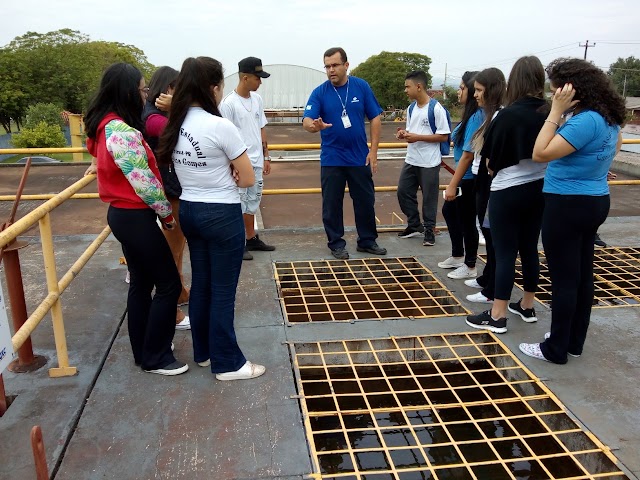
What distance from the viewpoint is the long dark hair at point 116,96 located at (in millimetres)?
2984

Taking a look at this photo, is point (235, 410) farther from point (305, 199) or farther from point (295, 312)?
point (305, 199)

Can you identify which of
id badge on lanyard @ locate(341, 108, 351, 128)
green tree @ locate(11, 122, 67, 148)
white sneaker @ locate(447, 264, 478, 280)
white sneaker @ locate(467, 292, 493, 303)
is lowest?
green tree @ locate(11, 122, 67, 148)

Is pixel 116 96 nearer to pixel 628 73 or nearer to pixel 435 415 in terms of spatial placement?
pixel 435 415

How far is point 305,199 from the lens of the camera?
19.3 m

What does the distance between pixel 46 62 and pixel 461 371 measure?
4348cm

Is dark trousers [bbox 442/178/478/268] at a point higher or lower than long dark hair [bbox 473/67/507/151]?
lower

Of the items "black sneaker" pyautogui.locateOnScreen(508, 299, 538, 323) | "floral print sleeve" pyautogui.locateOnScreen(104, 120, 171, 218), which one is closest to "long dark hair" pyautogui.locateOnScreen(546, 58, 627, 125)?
"black sneaker" pyautogui.locateOnScreen(508, 299, 538, 323)

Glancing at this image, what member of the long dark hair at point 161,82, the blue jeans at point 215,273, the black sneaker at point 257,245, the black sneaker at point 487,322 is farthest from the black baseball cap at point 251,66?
the black sneaker at point 487,322

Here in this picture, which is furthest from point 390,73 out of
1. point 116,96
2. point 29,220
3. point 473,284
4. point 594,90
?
point 29,220

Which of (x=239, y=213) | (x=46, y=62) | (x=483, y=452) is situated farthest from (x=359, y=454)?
(x=46, y=62)

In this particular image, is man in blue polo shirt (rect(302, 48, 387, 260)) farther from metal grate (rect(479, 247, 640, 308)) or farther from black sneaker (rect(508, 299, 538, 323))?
black sneaker (rect(508, 299, 538, 323))

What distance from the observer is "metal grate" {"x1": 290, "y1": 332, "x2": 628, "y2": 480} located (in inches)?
105

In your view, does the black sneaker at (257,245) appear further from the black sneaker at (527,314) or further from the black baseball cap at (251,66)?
the black sneaker at (527,314)

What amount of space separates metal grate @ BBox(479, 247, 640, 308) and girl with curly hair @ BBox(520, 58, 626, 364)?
107cm
